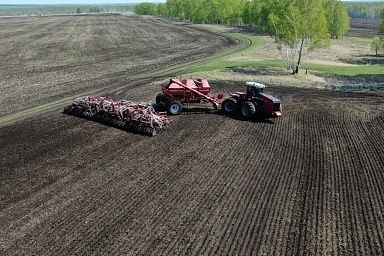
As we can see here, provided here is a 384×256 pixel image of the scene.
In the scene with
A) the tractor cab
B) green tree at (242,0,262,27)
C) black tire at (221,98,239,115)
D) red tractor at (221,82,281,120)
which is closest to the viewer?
red tractor at (221,82,281,120)

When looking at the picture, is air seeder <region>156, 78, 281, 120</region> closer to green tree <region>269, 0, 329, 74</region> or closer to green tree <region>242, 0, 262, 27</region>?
green tree <region>269, 0, 329, 74</region>

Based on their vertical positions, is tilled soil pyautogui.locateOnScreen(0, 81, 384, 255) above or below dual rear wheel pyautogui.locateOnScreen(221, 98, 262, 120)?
below

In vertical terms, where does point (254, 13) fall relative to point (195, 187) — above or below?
above

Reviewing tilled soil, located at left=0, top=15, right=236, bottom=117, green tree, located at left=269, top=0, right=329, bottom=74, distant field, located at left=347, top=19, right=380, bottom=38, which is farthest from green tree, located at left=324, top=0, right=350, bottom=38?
green tree, located at left=269, top=0, right=329, bottom=74

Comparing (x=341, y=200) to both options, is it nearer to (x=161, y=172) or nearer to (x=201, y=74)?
(x=161, y=172)

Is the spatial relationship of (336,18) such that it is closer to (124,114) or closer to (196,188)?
(124,114)

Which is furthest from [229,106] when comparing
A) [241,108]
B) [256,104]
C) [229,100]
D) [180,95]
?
[180,95]
